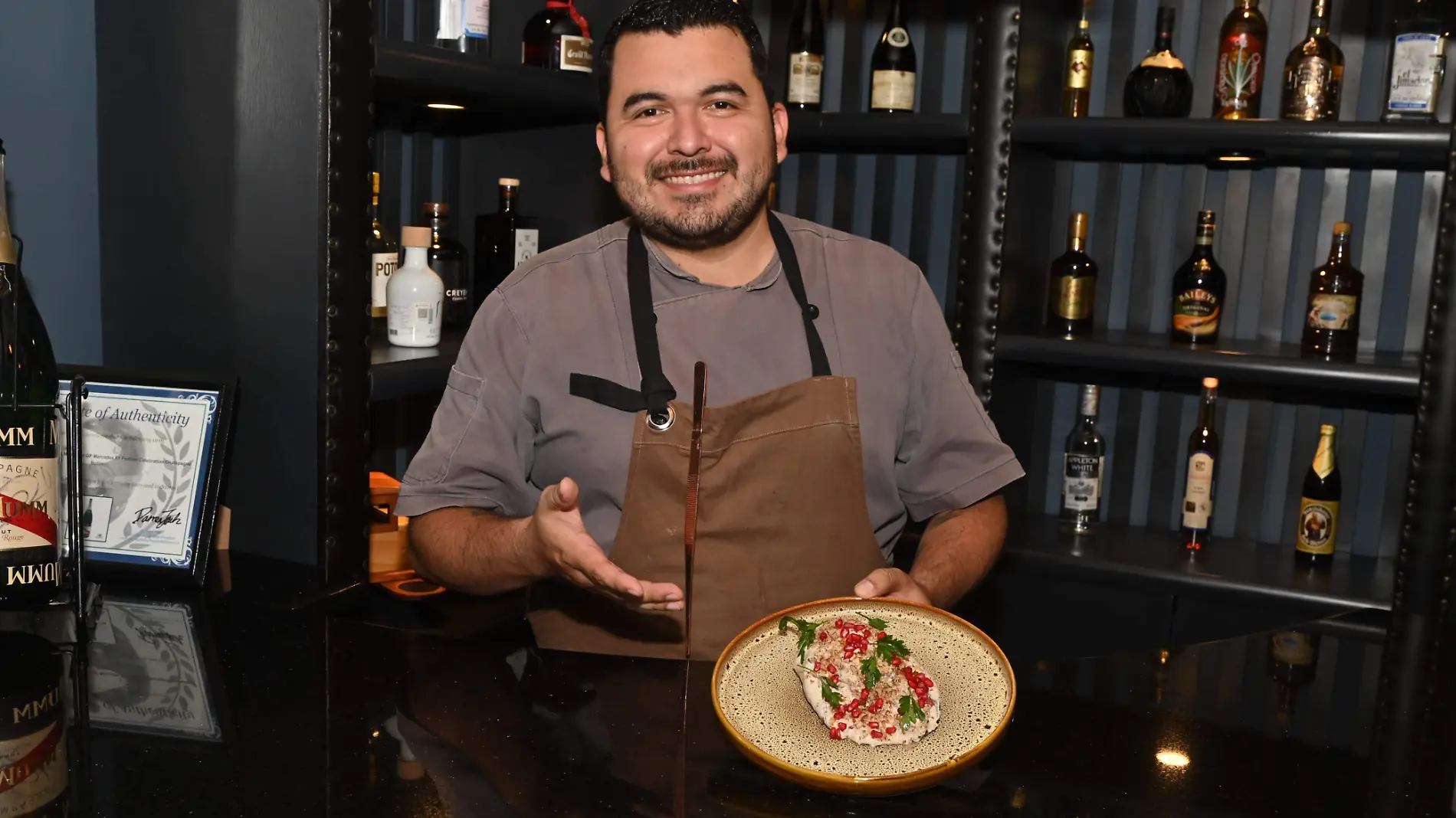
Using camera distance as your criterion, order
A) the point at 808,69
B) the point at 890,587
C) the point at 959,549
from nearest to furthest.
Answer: the point at 890,587 < the point at 959,549 < the point at 808,69

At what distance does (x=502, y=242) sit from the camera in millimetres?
2379

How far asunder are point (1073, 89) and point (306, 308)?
154 cm

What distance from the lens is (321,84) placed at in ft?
5.31

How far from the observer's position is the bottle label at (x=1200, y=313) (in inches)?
94.8

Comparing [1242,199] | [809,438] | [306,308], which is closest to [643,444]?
[809,438]

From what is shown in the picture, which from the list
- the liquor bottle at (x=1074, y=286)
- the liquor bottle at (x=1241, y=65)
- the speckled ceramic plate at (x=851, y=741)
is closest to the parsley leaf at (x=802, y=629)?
the speckled ceramic plate at (x=851, y=741)

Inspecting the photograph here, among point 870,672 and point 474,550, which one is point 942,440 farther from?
point 870,672

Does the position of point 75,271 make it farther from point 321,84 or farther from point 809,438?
point 809,438

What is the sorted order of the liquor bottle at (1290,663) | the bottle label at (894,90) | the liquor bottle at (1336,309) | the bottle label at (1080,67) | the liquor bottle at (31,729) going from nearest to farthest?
1. the liquor bottle at (31,729)
2. the liquor bottle at (1290,663)
3. the liquor bottle at (1336,309)
4. the bottle label at (1080,67)
5. the bottle label at (894,90)

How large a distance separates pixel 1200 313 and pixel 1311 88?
44 cm

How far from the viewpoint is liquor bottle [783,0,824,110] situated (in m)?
2.61

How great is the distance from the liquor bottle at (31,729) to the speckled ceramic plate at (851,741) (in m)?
0.52

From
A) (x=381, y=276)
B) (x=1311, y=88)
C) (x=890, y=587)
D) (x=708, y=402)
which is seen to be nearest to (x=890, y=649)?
(x=890, y=587)

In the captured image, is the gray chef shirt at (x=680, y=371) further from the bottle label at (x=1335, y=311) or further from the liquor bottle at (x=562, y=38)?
the bottle label at (x=1335, y=311)
